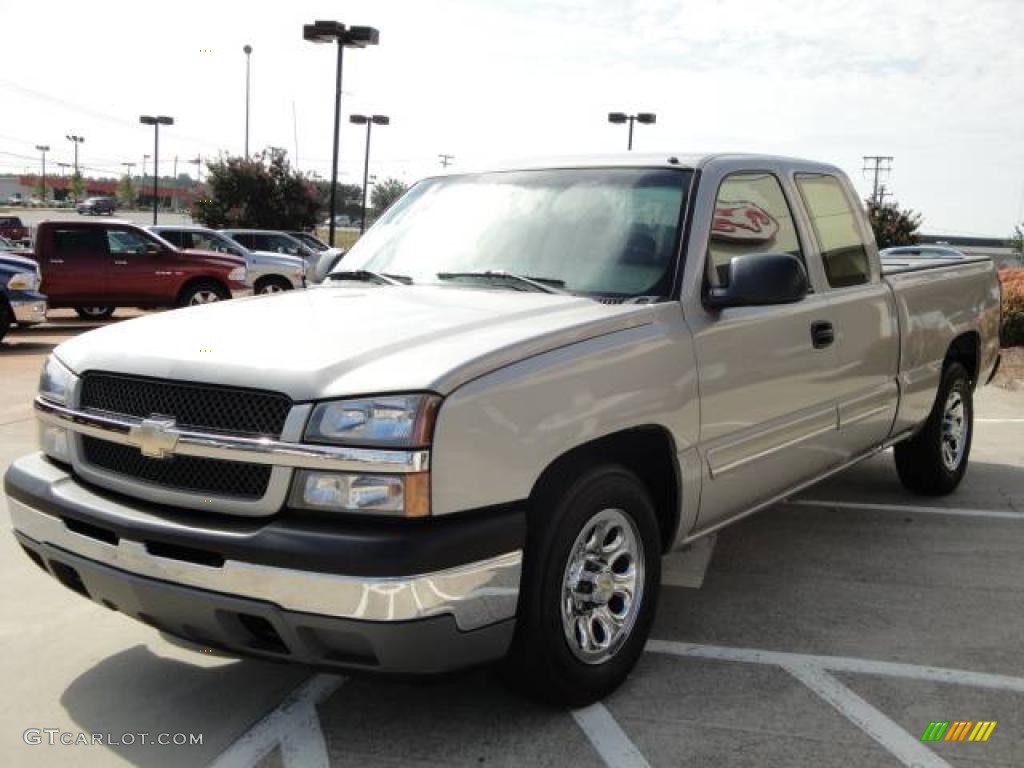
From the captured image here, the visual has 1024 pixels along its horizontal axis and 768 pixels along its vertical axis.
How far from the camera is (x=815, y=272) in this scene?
182 inches

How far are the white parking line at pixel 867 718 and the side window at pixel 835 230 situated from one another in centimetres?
187

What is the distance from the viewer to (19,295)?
1369 centimetres

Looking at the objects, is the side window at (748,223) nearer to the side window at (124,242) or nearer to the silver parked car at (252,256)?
the side window at (124,242)

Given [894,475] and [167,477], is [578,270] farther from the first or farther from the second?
[894,475]

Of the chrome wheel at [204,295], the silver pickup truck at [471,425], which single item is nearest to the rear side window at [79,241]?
the chrome wheel at [204,295]

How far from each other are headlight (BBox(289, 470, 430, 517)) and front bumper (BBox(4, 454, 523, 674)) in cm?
5

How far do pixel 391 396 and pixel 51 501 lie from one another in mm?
1278

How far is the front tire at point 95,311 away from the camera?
674 inches

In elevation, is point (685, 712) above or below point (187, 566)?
below

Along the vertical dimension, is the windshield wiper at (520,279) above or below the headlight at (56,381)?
above

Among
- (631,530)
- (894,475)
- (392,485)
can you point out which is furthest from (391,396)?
(894,475)

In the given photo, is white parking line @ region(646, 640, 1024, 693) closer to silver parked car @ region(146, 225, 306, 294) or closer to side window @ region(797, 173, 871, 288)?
side window @ region(797, 173, 871, 288)

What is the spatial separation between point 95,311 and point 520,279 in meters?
16.5
